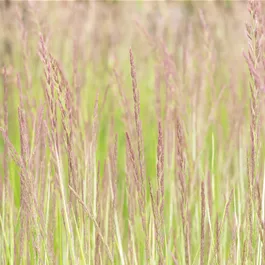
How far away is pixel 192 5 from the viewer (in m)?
4.95

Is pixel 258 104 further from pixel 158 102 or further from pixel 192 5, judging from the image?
pixel 192 5

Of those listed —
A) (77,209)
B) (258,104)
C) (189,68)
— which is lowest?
(77,209)

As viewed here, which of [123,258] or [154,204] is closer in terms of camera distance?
[154,204]

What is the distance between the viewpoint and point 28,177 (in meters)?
1.15

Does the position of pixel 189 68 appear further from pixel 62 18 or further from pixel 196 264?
pixel 62 18

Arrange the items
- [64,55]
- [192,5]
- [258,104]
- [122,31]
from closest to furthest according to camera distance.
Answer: [258,104], [64,55], [192,5], [122,31]

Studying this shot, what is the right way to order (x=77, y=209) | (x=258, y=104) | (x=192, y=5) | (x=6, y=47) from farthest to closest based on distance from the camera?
(x=192, y=5) < (x=6, y=47) < (x=77, y=209) < (x=258, y=104)

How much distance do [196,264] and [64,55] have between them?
2.86 m

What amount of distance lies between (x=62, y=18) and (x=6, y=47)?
865mm

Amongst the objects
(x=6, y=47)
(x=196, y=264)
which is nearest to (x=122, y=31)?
(x=6, y=47)

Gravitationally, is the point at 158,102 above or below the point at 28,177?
→ above

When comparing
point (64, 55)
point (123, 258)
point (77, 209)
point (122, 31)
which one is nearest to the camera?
point (77, 209)

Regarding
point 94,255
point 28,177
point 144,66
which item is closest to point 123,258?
point 94,255

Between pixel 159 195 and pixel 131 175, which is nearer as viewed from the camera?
pixel 159 195
